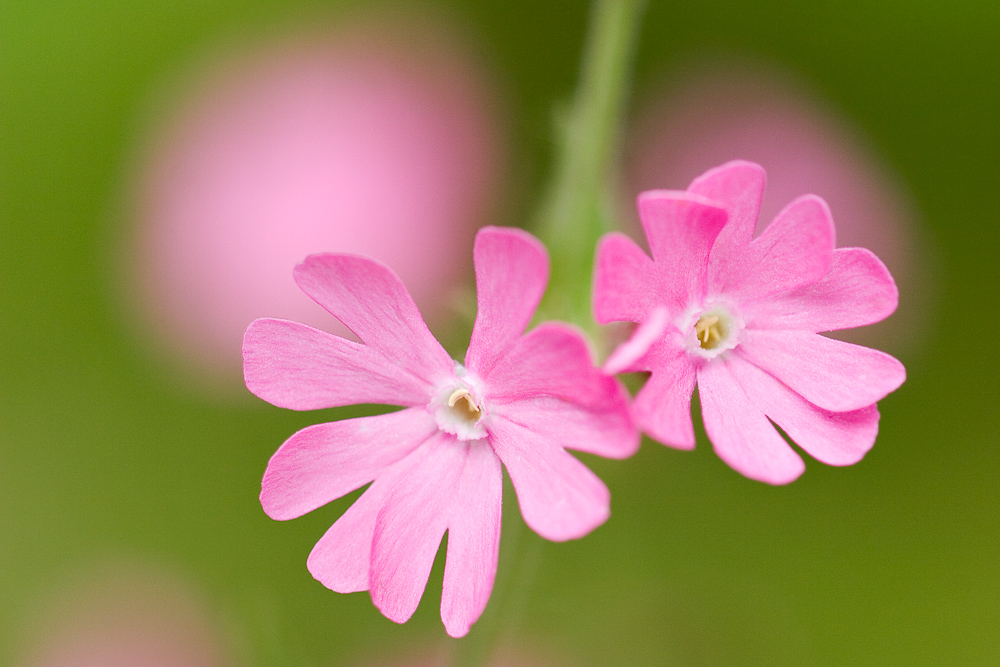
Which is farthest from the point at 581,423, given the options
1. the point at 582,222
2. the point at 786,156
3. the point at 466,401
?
the point at 786,156

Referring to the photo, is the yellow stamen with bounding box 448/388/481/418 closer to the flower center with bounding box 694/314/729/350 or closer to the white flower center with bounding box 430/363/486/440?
the white flower center with bounding box 430/363/486/440

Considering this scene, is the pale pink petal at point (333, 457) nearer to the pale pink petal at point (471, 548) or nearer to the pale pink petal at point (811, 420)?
the pale pink petal at point (471, 548)

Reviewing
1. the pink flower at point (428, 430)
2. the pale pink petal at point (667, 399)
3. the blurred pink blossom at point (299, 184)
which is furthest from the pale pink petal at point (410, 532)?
the blurred pink blossom at point (299, 184)

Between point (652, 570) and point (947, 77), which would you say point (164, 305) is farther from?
point (947, 77)

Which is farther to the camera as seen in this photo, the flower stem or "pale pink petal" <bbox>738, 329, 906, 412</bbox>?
the flower stem


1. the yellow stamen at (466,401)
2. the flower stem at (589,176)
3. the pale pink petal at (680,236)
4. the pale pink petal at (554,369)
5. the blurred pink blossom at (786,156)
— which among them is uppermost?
the blurred pink blossom at (786,156)

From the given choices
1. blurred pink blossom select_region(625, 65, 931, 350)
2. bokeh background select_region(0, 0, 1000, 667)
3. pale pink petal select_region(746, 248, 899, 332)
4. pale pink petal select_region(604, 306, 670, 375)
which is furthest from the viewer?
blurred pink blossom select_region(625, 65, 931, 350)

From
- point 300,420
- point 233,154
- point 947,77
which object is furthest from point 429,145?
point 947,77

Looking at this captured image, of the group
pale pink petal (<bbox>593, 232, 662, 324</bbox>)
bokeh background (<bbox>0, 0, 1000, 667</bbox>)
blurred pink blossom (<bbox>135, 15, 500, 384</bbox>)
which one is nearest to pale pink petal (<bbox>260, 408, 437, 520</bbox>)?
pale pink petal (<bbox>593, 232, 662, 324</bbox>)
